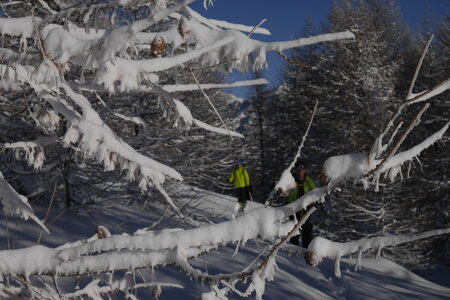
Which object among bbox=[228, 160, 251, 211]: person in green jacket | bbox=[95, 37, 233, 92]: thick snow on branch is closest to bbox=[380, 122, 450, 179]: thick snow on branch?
bbox=[95, 37, 233, 92]: thick snow on branch

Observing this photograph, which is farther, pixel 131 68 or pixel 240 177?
pixel 240 177

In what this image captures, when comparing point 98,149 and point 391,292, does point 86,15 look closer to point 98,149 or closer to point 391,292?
point 98,149

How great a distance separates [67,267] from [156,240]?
36 cm

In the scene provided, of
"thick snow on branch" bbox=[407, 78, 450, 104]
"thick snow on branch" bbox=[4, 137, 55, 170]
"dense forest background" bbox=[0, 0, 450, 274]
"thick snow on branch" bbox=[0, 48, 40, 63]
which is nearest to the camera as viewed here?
"thick snow on branch" bbox=[407, 78, 450, 104]

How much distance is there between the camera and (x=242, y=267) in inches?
209

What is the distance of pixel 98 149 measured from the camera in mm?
A: 1344

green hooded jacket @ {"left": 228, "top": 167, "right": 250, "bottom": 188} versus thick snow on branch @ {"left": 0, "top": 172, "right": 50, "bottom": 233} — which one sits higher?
thick snow on branch @ {"left": 0, "top": 172, "right": 50, "bottom": 233}

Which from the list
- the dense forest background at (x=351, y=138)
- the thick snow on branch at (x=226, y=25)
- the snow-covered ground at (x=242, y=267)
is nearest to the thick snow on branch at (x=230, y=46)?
the thick snow on branch at (x=226, y=25)

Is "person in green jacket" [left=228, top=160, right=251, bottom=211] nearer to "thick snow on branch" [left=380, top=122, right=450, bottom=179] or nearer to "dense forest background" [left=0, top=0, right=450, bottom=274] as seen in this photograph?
"dense forest background" [left=0, top=0, right=450, bottom=274]

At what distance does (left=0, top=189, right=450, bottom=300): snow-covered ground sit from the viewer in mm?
4613

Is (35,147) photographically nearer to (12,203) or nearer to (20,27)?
(12,203)

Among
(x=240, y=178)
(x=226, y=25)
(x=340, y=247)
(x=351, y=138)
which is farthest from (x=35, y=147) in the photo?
(x=351, y=138)

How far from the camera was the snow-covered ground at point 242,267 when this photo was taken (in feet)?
15.1

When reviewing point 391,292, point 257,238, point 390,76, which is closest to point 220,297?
point 257,238
